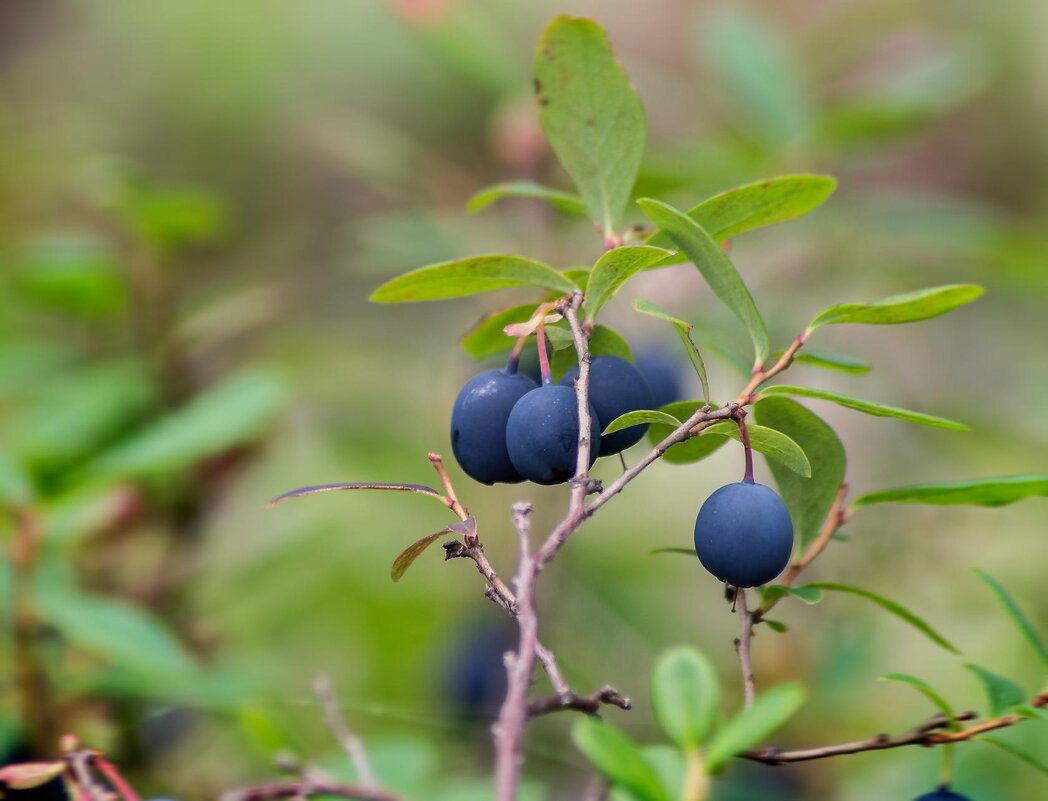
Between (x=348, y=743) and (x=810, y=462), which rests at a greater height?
(x=810, y=462)

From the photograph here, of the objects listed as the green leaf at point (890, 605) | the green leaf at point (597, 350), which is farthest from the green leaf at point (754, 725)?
the green leaf at point (597, 350)

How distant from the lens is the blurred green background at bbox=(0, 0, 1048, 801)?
118cm

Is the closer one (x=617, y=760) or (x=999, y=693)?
(x=617, y=760)

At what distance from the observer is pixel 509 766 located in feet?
1.48

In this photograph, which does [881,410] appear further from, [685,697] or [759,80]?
[759,80]

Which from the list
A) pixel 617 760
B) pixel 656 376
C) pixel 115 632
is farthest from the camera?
pixel 115 632

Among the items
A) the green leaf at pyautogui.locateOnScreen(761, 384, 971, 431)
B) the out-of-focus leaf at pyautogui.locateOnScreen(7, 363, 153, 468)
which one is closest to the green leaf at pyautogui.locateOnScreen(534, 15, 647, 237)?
the green leaf at pyautogui.locateOnScreen(761, 384, 971, 431)

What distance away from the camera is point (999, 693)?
63 centimetres

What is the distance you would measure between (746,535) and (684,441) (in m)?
0.08

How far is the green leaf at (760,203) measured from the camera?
2.03 ft

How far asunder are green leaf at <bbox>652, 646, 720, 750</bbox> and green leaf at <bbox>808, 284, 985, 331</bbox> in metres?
0.20

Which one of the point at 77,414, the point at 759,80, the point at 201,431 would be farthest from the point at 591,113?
the point at 759,80

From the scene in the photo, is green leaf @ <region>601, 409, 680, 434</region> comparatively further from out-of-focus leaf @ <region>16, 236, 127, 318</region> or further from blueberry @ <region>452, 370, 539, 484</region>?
out-of-focus leaf @ <region>16, 236, 127, 318</region>

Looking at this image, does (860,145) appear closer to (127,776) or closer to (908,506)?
(908,506)
